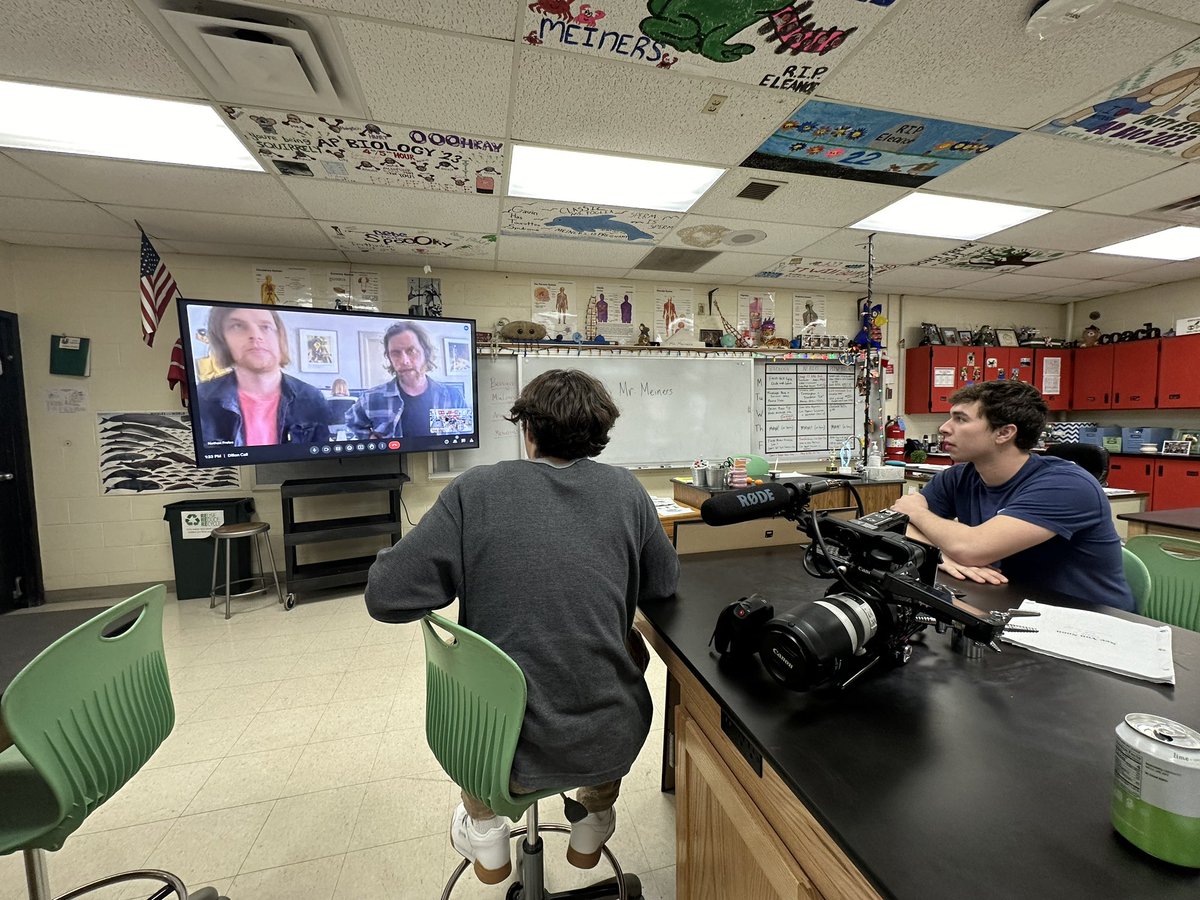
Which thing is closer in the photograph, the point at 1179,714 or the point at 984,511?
the point at 1179,714

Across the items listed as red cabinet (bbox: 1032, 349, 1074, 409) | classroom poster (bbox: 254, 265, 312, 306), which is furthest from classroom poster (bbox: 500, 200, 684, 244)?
red cabinet (bbox: 1032, 349, 1074, 409)

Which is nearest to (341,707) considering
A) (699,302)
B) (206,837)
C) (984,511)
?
(206,837)

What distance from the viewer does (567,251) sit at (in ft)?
11.5

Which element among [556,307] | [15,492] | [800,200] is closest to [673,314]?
[556,307]

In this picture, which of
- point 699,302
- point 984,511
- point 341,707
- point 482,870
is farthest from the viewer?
point 699,302

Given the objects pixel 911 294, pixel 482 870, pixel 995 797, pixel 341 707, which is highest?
pixel 911 294

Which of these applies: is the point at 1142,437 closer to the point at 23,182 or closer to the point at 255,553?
the point at 255,553

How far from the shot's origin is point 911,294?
4.93 meters

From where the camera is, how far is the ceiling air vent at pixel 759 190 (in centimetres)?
250

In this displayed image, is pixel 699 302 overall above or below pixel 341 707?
above

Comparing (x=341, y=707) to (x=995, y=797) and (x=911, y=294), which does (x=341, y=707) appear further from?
(x=911, y=294)

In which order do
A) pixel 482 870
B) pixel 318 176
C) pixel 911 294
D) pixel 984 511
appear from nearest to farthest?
pixel 482 870 < pixel 984 511 < pixel 318 176 < pixel 911 294

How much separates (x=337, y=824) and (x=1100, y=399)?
7091 millimetres

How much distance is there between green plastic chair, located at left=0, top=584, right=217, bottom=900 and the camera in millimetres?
885
